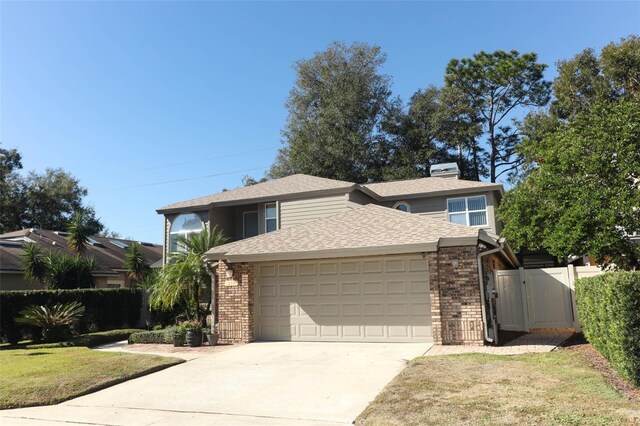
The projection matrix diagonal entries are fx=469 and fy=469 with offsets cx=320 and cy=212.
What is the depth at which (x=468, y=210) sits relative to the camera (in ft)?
66.2

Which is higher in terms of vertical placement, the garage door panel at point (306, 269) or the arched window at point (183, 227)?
the arched window at point (183, 227)

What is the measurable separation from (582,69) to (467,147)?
9.48 metres

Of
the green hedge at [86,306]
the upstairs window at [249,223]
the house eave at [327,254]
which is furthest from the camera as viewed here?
the upstairs window at [249,223]

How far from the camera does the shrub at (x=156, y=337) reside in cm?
1378

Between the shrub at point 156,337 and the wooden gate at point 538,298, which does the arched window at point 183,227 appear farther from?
the wooden gate at point 538,298

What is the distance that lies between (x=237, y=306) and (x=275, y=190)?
8176 mm

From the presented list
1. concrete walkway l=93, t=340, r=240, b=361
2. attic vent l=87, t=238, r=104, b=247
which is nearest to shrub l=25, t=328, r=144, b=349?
concrete walkway l=93, t=340, r=240, b=361

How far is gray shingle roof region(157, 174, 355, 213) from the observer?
19109mm

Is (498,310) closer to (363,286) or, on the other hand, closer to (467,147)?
(363,286)

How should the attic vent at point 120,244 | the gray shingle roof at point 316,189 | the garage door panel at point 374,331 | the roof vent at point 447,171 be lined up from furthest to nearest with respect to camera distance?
Result: 1. the attic vent at point 120,244
2. the roof vent at point 447,171
3. the gray shingle roof at point 316,189
4. the garage door panel at point 374,331

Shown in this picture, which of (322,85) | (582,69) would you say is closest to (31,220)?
(322,85)

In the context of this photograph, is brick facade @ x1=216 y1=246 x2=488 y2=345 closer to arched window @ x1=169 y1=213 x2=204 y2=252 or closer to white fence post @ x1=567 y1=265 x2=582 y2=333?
white fence post @ x1=567 y1=265 x2=582 y2=333

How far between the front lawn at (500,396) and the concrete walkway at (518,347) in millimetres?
1263

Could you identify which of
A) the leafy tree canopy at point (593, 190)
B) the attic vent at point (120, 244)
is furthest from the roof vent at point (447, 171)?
the attic vent at point (120, 244)
